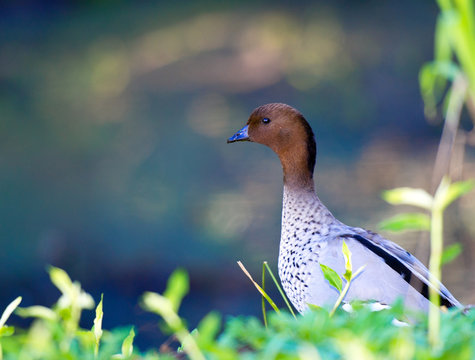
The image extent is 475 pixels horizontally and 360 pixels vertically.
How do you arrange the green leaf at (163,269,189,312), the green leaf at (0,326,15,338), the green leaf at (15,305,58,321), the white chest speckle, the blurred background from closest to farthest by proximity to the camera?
1. the green leaf at (163,269,189,312)
2. the green leaf at (15,305,58,321)
3. the green leaf at (0,326,15,338)
4. the white chest speckle
5. the blurred background

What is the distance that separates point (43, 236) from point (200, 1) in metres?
6.56

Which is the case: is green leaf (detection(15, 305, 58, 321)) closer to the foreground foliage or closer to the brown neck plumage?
the foreground foliage

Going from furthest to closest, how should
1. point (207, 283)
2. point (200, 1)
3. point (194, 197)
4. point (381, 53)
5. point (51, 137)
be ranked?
point (200, 1), point (381, 53), point (51, 137), point (194, 197), point (207, 283)

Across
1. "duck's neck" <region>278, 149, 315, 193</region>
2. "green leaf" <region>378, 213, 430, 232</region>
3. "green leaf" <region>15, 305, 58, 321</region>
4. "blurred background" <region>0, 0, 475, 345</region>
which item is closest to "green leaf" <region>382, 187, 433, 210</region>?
"green leaf" <region>378, 213, 430, 232</region>

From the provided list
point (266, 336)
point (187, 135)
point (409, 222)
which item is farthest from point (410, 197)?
point (187, 135)

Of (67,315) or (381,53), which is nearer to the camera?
(67,315)

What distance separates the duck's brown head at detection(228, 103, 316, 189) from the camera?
2889 mm

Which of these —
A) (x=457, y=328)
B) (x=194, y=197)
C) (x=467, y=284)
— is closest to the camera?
(x=457, y=328)

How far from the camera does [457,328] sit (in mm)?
1357

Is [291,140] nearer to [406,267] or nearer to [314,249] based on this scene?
[314,249]

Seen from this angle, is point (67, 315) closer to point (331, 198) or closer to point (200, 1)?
point (331, 198)

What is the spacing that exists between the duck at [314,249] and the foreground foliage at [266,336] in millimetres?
570

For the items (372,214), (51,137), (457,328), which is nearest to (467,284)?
(372,214)

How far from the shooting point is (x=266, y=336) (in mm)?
1354
